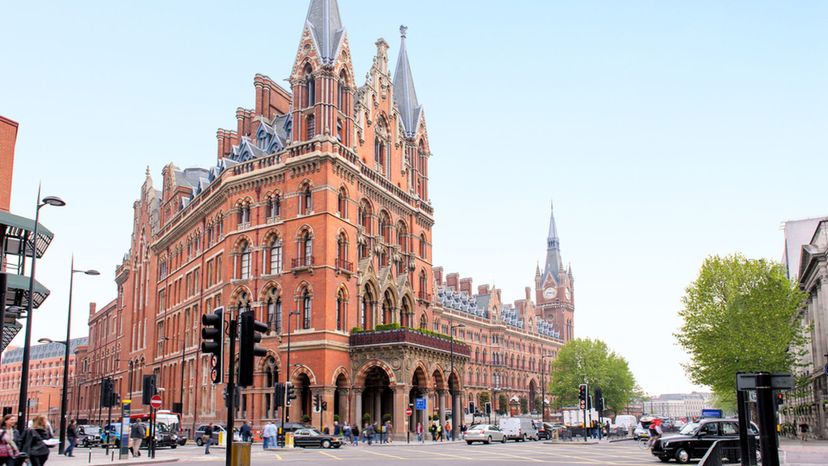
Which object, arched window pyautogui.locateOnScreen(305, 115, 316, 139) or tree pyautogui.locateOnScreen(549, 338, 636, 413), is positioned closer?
arched window pyautogui.locateOnScreen(305, 115, 316, 139)

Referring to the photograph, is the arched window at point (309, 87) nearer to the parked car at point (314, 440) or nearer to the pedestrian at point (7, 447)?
the parked car at point (314, 440)

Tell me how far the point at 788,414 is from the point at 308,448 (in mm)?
65934

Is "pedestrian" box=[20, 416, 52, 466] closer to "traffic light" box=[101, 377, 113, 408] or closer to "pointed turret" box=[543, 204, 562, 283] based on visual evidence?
"traffic light" box=[101, 377, 113, 408]

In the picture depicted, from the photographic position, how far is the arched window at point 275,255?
188 feet

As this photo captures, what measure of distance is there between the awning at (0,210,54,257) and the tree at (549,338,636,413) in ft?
275

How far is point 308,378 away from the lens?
54625mm

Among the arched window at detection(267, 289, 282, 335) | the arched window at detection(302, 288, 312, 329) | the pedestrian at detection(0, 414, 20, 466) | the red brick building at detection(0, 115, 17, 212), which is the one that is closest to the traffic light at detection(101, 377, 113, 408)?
the red brick building at detection(0, 115, 17, 212)

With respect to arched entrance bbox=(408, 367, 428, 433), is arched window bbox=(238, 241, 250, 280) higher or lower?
higher

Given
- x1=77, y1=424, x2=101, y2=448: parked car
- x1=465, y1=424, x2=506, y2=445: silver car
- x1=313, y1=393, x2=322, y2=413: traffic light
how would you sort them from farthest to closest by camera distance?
x1=77, y1=424, x2=101, y2=448: parked car < x1=313, y1=393, x2=322, y2=413: traffic light < x1=465, y1=424, x2=506, y2=445: silver car

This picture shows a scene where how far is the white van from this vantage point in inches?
2238

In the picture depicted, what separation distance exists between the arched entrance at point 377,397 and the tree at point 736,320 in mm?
21610

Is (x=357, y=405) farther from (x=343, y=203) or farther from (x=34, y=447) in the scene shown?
(x=34, y=447)

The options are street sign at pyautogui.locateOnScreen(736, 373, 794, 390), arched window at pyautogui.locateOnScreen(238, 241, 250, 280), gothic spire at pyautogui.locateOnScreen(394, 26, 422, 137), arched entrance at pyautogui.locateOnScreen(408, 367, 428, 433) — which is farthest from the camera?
gothic spire at pyautogui.locateOnScreen(394, 26, 422, 137)

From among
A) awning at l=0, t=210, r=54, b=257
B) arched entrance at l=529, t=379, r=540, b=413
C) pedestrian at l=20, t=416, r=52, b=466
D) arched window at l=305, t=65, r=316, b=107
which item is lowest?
arched entrance at l=529, t=379, r=540, b=413
